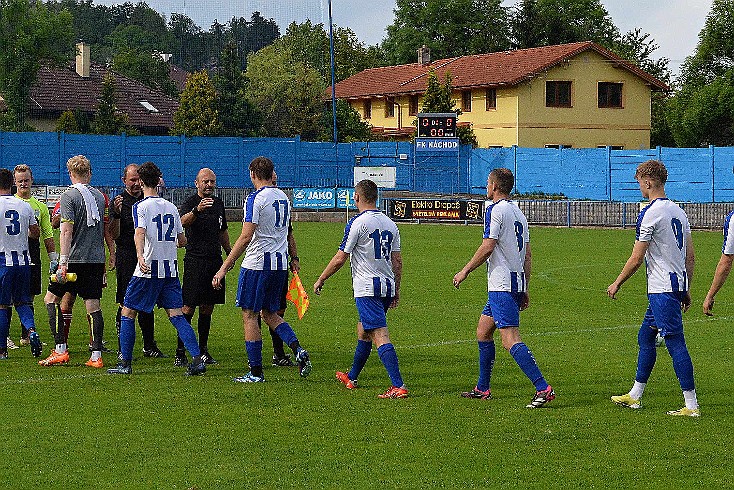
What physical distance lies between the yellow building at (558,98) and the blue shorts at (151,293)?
50.9 metres

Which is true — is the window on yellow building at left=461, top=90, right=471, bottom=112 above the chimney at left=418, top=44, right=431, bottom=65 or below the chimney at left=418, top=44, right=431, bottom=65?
below

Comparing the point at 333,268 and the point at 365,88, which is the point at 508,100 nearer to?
the point at 365,88

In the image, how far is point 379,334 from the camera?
9.85 meters

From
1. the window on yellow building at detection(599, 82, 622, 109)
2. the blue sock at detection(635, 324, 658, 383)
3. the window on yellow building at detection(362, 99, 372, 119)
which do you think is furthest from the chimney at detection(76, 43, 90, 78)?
the blue sock at detection(635, 324, 658, 383)

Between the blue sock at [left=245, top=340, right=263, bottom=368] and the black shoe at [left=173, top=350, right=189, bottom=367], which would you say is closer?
the blue sock at [left=245, top=340, right=263, bottom=368]

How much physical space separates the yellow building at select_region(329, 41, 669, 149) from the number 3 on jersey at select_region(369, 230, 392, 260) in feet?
168

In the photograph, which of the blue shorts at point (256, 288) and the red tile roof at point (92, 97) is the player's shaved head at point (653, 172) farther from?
the red tile roof at point (92, 97)

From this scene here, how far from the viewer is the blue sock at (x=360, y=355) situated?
10.1 meters

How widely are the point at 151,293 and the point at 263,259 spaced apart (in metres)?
1.21

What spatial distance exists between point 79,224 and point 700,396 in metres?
6.21

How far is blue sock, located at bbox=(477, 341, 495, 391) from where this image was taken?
32.1ft

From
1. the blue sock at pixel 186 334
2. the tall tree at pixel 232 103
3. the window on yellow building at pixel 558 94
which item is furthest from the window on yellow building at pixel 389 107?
the blue sock at pixel 186 334

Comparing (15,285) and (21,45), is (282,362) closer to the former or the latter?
(15,285)

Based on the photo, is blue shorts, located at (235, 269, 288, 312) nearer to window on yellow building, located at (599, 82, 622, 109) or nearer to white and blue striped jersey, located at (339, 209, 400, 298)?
white and blue striped jersey, located at (339, 209, 400, 298)
